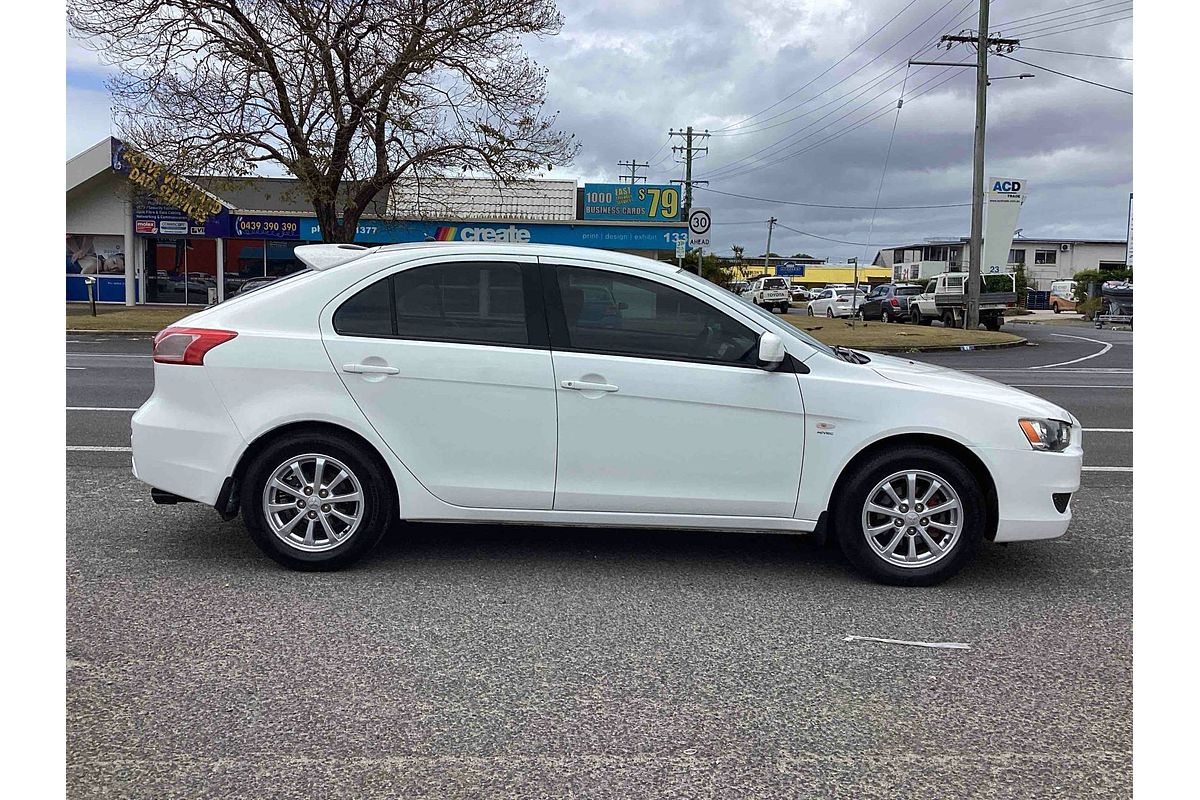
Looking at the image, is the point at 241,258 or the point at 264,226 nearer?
the point at 264,226

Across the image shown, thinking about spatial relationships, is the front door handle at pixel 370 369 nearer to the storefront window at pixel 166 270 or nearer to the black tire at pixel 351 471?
the black tire at pixel 351 471

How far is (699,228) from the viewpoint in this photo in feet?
66.6

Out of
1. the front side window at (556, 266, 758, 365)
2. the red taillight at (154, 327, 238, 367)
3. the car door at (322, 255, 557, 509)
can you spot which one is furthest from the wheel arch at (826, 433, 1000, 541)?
the red taillight at (154, 327, 238, 367)

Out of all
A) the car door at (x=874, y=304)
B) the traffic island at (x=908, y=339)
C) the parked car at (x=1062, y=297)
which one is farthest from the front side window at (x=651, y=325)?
the parked car at (x=1062, y=297)

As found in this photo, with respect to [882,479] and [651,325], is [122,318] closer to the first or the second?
[651,325]

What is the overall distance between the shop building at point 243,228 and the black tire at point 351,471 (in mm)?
28380

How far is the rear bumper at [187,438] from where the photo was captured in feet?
16.7

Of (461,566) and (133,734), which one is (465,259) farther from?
(133,734)

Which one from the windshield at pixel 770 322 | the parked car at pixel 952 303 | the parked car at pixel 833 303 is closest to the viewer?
the windshield at pixel 770 322

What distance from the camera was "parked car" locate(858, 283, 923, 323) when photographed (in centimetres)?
3969

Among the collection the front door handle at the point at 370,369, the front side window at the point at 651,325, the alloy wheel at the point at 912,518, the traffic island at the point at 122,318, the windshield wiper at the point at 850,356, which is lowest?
the alloy wheel at the point at 912,518

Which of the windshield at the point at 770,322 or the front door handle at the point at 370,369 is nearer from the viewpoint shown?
the front door handle at the point at 370,369

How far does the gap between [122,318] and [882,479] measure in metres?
27.4

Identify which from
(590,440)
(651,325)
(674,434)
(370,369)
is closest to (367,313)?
(370,369)
